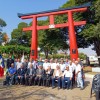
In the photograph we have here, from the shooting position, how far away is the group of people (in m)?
14.9

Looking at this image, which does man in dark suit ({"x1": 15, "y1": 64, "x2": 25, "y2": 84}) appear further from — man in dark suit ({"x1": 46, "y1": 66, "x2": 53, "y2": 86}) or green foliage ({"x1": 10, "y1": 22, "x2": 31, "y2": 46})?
green foliage ({"x1": 10, "y1": 22, "x2": 31, "y2": 46})

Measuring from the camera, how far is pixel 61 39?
3862 cm

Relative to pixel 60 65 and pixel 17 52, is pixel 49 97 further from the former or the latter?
pixel 17 52

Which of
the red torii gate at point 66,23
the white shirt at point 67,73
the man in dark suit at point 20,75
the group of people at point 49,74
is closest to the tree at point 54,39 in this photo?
the red torii gate at point 66,23

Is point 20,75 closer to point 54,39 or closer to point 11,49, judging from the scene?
point 54,39

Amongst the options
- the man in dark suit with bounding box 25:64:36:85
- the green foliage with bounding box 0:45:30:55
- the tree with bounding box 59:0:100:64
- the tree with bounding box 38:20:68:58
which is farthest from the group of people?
the green foliage with bounding box 0:45:30:55

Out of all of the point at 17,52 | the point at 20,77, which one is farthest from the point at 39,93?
the point at 17,52

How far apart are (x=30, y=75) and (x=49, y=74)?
4.00ft

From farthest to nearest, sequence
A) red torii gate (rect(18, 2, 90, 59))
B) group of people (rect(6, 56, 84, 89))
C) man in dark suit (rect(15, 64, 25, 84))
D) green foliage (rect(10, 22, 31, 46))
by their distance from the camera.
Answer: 1. green foliage (rect(10, 22, 31, 46))
2. red torii gate (rect(18, 2, 90, 59))
3. man in dark suit (rect(15, 64, 25, 84))
4. group of people (rect(6, 56, 84, 89))

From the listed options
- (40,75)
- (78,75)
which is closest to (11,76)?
(40,75)

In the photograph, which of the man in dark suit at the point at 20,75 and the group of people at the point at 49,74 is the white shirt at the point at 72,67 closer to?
the group of people at the point at 49,74

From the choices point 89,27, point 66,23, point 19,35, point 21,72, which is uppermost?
point 19,35

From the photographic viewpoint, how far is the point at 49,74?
15.5 meters

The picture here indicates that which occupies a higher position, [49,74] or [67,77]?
[49,74]
